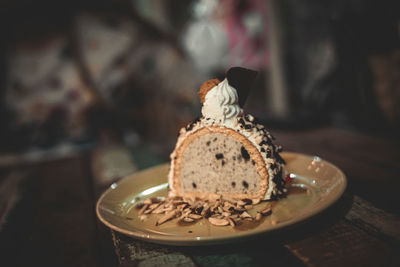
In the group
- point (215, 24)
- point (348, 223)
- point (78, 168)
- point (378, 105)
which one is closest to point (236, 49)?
point (215, 24)

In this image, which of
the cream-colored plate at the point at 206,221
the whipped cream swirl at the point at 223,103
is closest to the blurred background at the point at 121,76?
the cream-colored plate at the point at 206,221

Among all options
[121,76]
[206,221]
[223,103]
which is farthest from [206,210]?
[121,76]

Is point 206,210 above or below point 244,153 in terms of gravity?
below

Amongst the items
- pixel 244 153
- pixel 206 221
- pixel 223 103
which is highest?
pixel 223 103

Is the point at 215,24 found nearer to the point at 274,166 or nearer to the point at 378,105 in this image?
the point at 378,105

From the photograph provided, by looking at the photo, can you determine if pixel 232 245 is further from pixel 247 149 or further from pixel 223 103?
pixel 223 103

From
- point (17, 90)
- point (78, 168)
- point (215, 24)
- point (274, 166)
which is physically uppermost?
point (215, 24)
